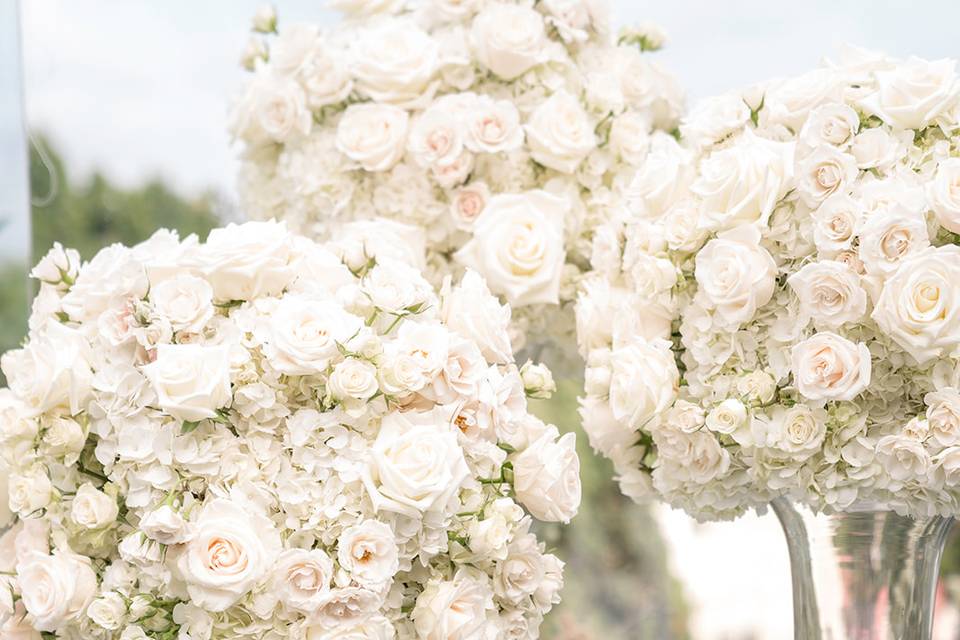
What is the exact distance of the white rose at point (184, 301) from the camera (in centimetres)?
103

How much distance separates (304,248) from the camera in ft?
3.73

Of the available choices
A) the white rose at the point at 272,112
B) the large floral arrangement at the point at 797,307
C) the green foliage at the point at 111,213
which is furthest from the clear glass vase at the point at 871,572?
the green foliage at the point at 111,213

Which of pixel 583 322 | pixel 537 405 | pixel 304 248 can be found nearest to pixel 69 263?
pixel 304 248

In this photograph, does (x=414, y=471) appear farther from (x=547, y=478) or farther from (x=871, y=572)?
(x=871, y=572)

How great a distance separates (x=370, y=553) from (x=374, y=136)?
62 cm

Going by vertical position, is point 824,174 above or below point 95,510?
above

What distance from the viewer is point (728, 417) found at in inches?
42.5

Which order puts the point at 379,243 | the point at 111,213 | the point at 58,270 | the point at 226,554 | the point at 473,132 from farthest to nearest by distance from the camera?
the point at 111,213 → the point at 473,132 → the point at 379,243 → the point at 58,270 → the point at 226,554

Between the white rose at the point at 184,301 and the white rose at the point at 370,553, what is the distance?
0.75 ft

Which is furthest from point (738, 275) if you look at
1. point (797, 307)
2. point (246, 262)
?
point (246, 262)

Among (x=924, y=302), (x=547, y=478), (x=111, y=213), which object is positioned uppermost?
(x=924, y=302)

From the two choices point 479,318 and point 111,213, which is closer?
point 479,318

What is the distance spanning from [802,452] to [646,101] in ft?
2.03

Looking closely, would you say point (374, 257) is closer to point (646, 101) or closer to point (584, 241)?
point (584, 241)
